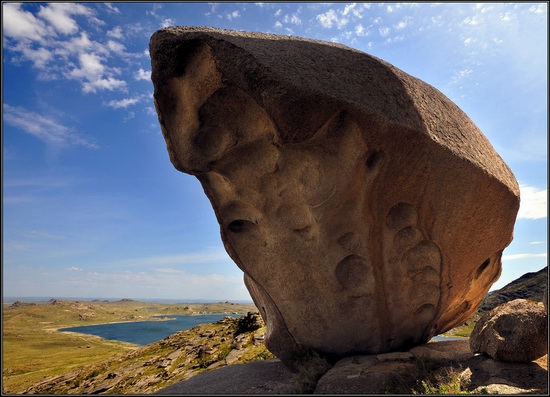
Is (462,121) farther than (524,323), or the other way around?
(462,121)

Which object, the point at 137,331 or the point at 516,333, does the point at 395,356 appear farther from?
the point at 137,331

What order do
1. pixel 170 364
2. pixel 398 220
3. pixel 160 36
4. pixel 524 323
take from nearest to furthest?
pixel 160 36
pixel 524 323
pixel 398 220
pixel 170 364

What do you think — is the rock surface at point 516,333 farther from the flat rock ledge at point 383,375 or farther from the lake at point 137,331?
the lake at point 137,331

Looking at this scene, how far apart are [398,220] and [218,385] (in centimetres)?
534

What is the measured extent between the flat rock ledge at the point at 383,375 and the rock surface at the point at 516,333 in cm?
18

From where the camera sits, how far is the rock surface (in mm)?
6441

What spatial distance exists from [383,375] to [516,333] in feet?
8.48

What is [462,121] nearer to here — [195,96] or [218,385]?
[195,96]

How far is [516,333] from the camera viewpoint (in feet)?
21.6

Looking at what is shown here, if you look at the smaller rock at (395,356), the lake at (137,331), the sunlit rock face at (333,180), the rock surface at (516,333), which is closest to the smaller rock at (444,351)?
the smaller rock at (395,356)

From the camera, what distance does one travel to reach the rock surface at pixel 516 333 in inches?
254

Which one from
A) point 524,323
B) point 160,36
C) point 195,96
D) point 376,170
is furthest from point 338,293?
point 160,36

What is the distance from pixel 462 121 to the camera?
771cm

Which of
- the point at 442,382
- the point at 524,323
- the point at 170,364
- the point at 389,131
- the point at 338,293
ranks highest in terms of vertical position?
the point at 389,131
